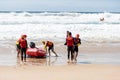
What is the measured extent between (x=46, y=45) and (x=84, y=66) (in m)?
3.93

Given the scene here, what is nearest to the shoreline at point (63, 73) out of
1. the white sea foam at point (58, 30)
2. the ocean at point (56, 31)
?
the ocean at point (56, 31)

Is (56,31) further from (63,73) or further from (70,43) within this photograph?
(63,73)

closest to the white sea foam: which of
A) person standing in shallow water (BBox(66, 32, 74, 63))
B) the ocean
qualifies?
the ocean

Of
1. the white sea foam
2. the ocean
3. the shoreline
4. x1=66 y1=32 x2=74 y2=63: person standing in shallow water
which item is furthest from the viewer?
the white sea foam

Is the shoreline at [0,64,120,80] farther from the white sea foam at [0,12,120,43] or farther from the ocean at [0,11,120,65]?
the white sea foam at [0,12,120,43]

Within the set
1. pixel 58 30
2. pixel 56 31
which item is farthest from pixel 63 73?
pixel 58 30

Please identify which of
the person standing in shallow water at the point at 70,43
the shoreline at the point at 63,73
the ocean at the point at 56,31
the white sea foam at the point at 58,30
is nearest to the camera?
the shoreline at the point at 63,73

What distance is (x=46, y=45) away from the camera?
18781mm

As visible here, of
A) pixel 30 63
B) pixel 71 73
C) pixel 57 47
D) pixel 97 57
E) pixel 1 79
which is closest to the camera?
pixel 1 79

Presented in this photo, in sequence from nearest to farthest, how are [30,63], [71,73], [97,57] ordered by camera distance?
1. [71,73]
2. [30,63]
3. [97,57]

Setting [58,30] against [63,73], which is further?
[58,30]

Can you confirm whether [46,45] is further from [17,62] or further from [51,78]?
[51,78]

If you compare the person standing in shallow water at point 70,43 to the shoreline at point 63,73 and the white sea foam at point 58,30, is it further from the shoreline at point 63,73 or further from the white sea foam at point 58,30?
the white sea foam at point 58,30

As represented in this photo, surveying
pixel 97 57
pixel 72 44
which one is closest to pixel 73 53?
pixel 72 44
